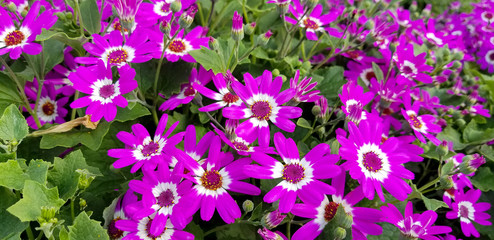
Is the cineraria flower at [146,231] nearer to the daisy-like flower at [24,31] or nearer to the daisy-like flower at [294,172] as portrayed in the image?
the daisy-like flower at [294,172]

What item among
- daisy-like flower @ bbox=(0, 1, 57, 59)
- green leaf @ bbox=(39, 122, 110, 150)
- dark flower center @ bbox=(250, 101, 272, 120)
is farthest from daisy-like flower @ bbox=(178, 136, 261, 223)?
daisy-like flower @ bbox=(0, 1, 57, 59)

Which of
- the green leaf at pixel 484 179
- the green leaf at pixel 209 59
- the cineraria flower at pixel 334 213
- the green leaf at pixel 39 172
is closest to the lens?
the green leaf at pixel 39 172

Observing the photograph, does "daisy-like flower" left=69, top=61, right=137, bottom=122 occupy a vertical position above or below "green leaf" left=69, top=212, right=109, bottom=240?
above

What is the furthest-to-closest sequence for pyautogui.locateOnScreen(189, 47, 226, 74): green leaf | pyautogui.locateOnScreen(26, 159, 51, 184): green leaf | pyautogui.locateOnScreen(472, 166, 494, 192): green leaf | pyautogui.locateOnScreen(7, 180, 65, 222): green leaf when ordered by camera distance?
1. pyautogui.locateOnScreen(472, 166, 494, 192): green leaf
2. pyautogui.locateOnScreen(189, 47, 226, 74): green leaf
3. pyautogui.locateOnScreen(26, 159, 51, 184): green leaf
4. pyautogui.locateOnScreen(7, 180, 65, 222): green leaf

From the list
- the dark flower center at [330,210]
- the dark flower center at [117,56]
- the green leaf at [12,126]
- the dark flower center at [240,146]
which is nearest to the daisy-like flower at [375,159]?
the dark flower center at [330,210]

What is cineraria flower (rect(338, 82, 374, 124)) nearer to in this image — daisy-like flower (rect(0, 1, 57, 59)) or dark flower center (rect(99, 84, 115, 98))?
dark flower center (rect(99, 84, 115, 98))

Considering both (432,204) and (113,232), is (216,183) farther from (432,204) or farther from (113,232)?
(432,204)

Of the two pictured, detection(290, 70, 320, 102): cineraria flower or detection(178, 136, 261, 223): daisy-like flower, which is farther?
detection(290, 70, 320, 102): cineraria flower
